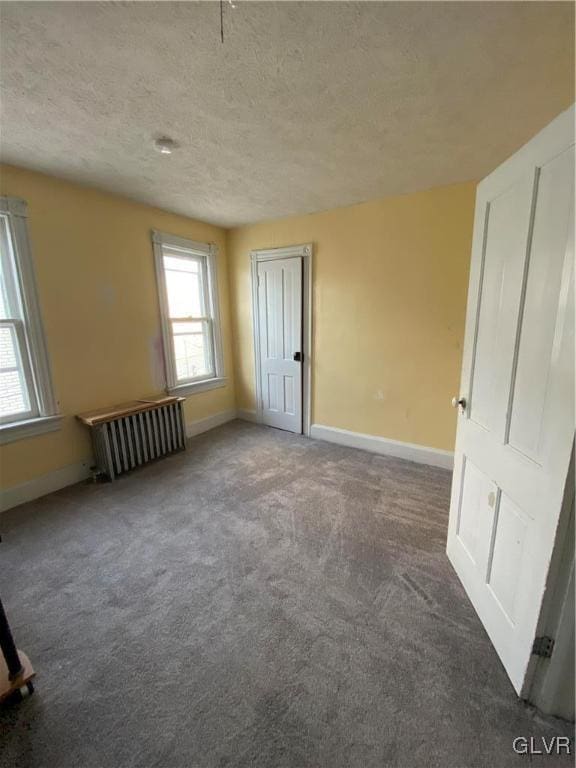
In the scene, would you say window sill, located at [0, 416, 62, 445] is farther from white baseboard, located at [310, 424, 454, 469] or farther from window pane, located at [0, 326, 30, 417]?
white baseboard, located at [310, 424, 454, 469]

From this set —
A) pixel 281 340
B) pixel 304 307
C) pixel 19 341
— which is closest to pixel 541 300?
pixel 304 307

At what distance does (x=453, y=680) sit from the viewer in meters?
1.25

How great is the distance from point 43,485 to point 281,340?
2709mm

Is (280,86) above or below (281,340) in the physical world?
above

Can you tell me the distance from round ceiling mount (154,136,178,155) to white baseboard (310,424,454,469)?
290 centimetres

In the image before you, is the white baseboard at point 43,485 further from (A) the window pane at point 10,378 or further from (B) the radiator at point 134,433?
(A) the window pane at point 10,378

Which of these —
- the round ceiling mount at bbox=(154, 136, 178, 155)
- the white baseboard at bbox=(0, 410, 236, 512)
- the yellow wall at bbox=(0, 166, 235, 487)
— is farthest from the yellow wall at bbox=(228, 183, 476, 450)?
the white baseboard at bbox=(0, 410, 236, 512)

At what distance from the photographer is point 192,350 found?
3.89m

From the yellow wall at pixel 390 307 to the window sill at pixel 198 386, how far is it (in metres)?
1.32

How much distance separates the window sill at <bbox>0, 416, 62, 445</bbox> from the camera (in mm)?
2350

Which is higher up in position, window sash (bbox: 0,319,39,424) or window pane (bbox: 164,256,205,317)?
window pane (bbox: 164,256,205,317)

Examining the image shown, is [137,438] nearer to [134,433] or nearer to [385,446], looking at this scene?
[134,433]

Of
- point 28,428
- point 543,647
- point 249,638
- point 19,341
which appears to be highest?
point 19,341

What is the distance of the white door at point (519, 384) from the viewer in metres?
1.01
